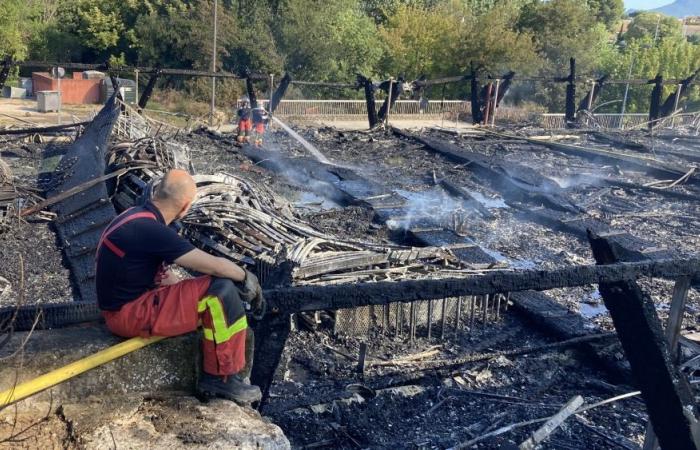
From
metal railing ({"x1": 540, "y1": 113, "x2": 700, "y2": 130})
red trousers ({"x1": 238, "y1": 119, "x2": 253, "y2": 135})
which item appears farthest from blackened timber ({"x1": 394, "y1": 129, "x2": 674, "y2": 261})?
metal railing ({"x1": 540, "y1": 113, "x2": 700, "y2": 130})

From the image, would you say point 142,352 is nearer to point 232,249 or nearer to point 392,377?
point 392,377

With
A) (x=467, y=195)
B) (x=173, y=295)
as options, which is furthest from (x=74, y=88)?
(x=173, y=295)

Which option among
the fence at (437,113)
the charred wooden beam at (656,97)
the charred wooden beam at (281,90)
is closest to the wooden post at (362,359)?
the charred wooden beam at (281,90)

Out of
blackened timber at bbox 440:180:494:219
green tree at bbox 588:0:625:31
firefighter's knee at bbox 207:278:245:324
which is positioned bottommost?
blackened timber at bbox 440:180:494:219

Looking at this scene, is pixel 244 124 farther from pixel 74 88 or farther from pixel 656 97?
pixel 656 97

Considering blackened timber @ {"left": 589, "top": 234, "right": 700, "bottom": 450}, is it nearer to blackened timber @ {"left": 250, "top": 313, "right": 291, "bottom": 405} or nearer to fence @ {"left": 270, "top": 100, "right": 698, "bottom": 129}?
blackened timber @ {"left": 250, "top": 313, "right": 291, "bottom": 405}

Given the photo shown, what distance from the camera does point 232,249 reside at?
23.8 feet

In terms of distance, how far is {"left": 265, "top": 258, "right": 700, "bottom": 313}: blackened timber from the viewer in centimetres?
281

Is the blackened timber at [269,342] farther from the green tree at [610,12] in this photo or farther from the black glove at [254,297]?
the green tree at [610,12]

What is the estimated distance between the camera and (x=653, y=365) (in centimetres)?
315

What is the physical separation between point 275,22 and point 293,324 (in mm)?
29508

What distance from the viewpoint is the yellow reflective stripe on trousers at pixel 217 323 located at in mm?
3039

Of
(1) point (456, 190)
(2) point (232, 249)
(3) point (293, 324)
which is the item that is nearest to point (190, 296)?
(3) point (293, 324)

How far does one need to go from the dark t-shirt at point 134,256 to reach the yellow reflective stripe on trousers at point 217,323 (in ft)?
0.90
